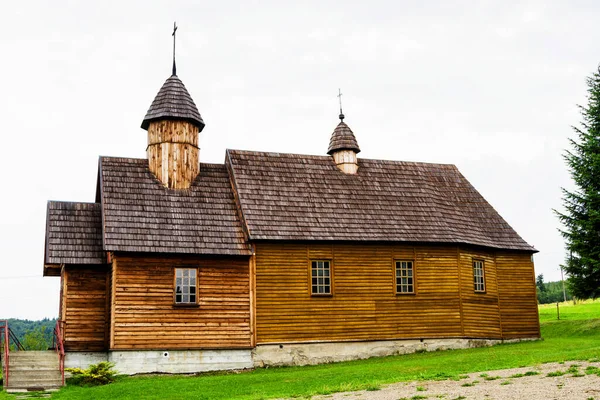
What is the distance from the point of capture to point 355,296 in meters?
25.1

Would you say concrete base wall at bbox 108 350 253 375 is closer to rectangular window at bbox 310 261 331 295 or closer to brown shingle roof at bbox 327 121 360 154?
rectangular window at bbox 310 261 331 295

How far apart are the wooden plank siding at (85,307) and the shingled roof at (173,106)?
19.7 ft

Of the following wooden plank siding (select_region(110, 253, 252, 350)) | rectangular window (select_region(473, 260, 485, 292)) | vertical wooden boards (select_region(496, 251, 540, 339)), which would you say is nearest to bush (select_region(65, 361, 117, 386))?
wooden plank siding (select_region(110, 253, 252, 350))

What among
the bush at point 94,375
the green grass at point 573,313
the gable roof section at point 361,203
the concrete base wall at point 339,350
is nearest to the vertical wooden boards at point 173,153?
the gable roof section at point 361,203

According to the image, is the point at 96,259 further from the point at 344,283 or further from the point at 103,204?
the point at 344,283

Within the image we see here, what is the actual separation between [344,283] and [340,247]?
129 centimetres

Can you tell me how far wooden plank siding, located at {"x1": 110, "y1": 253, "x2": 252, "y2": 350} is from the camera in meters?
22.5

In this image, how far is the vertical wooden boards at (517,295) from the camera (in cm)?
2778

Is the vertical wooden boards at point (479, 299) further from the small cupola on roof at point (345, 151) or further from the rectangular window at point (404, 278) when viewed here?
the small cupola on roof at point (345, 151)

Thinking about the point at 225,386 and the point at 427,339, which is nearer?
the point at 225,386

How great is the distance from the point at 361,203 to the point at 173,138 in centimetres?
746

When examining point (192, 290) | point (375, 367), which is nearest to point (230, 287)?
point (192, 290)

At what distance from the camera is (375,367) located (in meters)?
20.5

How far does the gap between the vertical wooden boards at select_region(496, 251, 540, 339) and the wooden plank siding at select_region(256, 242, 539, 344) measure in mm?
621
